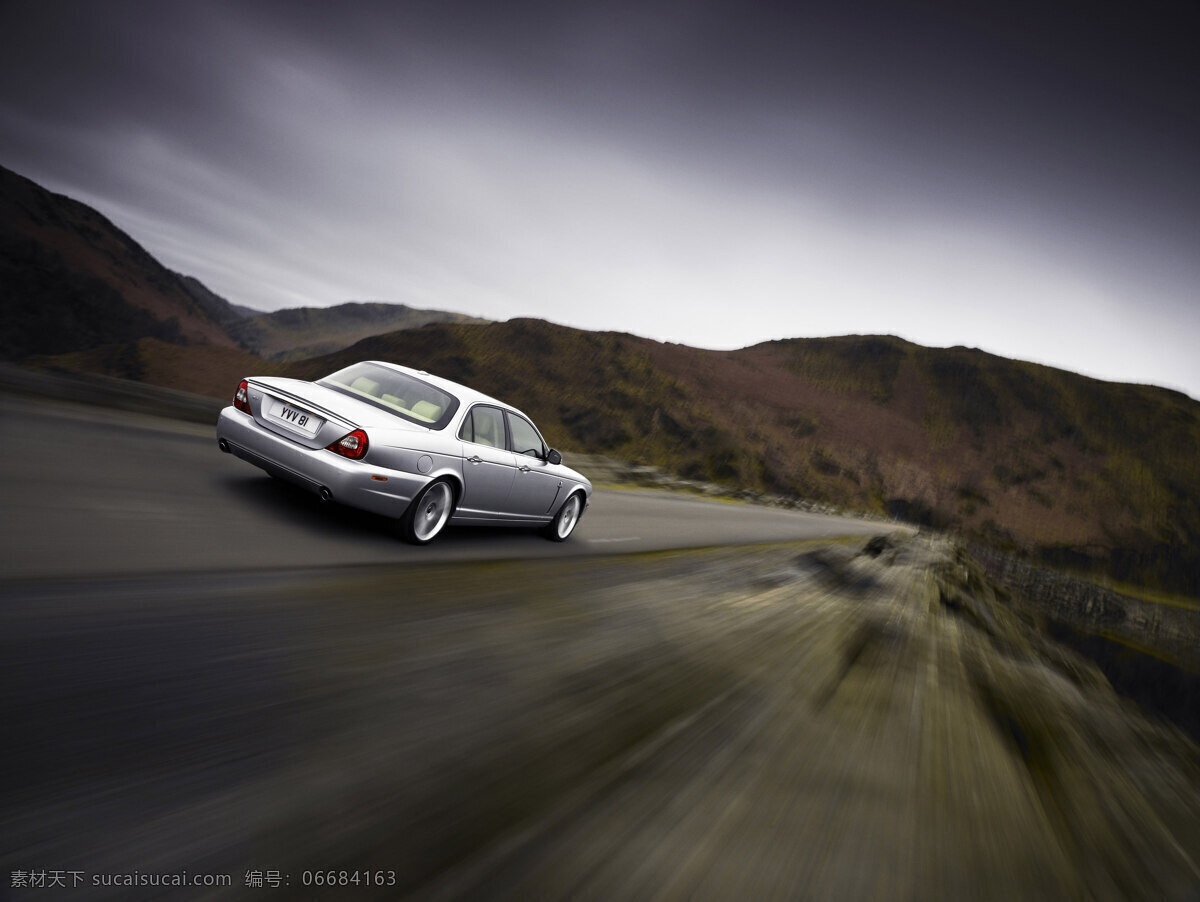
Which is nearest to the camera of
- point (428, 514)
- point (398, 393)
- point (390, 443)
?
point (390, 443)

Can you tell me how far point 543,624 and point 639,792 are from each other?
87.8 inches

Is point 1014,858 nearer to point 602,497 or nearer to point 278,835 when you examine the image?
point 278,835

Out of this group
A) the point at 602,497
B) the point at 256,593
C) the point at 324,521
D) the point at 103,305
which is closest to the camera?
the point at 256,593

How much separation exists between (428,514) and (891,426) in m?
92.8

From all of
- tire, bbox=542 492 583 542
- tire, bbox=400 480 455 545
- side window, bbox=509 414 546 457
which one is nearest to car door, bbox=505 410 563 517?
side window, bbox=509 414 546 457

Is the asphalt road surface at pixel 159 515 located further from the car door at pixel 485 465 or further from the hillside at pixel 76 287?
the hillside at pixel 76 287

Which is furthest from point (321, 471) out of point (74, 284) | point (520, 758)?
point (74, 284)

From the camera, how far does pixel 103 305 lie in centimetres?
8106

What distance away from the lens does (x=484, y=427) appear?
699 centimetres

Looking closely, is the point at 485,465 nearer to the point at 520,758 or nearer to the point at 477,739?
the point at 477,739

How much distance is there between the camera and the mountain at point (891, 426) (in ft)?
208

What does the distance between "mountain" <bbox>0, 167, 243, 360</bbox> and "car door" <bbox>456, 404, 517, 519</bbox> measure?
69093mm

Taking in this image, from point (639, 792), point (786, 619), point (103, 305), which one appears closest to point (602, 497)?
point (786, 619)

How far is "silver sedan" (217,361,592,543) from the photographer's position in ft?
18.7
